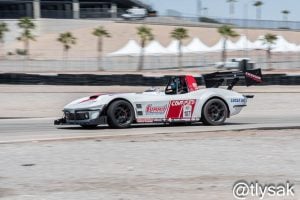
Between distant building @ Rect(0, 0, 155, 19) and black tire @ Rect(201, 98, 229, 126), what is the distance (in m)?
83.4

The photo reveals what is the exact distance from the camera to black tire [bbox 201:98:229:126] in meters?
15.0

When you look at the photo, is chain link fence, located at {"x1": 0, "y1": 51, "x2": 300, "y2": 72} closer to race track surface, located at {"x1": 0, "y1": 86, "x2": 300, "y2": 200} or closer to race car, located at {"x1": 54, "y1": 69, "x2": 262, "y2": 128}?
race car, located at {"x1": 54, "y1": 69, "x2": 262, "y2": 128}

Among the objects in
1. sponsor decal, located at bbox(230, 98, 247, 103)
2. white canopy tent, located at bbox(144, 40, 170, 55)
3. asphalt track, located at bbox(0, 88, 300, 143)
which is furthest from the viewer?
white canopy tent, located at bbox(144, 40, 170, 55)

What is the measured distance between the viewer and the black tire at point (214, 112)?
15.0 meters

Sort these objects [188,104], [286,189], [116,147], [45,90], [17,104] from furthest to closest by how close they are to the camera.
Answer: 1. [45,90]
2. [17,104]
3. [188,104]
4. [116,147]
5. [286,189]

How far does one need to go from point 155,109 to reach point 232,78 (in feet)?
7.53

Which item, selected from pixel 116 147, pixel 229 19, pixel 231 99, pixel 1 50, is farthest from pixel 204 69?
pixel 116 147

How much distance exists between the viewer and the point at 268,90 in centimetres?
3105

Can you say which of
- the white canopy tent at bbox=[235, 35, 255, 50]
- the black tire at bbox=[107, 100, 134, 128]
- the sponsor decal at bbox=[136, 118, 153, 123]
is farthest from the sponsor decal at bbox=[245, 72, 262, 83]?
the white canopy tent at bbox=[235, 35, 255, 50]

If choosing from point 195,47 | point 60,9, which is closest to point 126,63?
point 195,47

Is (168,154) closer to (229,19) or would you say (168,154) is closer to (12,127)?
(12,127)

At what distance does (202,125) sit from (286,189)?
8.47 m

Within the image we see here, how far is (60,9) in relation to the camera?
10644 cm

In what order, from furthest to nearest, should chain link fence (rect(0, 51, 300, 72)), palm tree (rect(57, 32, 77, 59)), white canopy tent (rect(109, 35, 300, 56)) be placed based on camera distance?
palm tree (rect(57, 32, 77, 59)) → white canopy tent (rect(109, 35, 300, 56)) → chain link fence (rect(0, 51, 300, 72))
